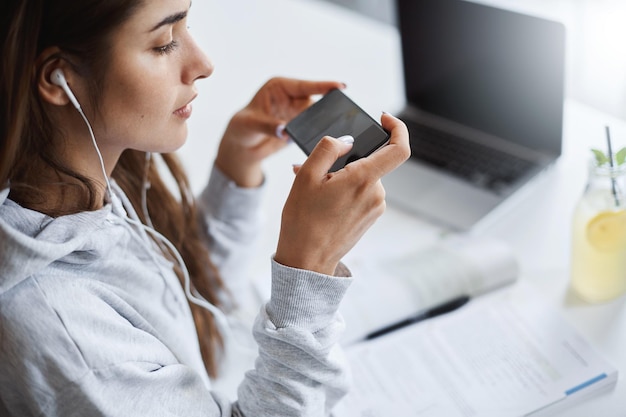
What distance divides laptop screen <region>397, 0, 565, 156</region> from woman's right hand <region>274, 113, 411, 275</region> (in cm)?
46

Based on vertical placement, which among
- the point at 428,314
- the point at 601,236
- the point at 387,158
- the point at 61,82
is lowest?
the point at 428,314

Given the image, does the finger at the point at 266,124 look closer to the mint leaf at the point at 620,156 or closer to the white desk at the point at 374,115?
the white desk at the point at 374,115

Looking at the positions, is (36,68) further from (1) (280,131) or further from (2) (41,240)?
(1) (280,131)

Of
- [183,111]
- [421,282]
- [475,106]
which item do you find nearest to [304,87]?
[183,111]

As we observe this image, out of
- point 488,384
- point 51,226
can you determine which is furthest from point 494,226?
point 51,226

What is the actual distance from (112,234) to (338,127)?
0.87 feet

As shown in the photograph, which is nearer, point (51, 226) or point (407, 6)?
point (51, 226)

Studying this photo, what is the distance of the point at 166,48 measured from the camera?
0.64m

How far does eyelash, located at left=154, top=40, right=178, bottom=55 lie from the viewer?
0.63 meters

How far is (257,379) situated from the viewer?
66 cm

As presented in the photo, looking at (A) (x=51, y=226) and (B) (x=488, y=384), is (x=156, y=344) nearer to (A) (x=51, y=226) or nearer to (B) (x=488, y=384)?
(A) (x=51, y=226)

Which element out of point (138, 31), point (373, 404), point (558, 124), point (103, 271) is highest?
point (138, 31)

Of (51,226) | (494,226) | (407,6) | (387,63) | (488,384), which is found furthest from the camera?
(387,63)

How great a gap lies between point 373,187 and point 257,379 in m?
0.23
